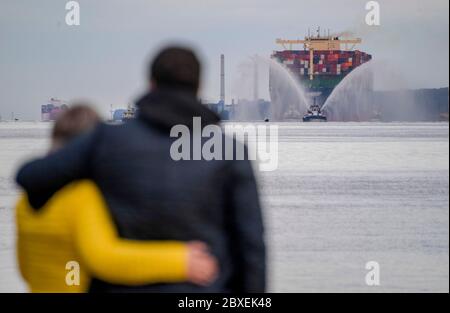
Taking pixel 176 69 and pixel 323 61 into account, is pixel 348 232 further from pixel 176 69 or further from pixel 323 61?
pixel 323 61

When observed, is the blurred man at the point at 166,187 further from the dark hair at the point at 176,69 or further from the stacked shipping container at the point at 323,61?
the stacked shipping container at the point at 323,61

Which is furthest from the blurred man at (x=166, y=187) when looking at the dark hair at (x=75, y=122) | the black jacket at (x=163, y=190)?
the dark hair at (x=75, y=122)

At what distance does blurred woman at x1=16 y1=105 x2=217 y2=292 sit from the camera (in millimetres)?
2127

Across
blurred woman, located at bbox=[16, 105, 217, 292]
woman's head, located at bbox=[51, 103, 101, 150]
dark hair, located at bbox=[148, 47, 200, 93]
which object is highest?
dark hair, located at bbox=[148, 47, 200, 93]

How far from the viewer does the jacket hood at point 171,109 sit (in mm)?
2232

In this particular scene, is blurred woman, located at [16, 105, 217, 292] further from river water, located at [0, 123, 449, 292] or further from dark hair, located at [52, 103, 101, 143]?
river water, located at [0, 123, 449, 292]

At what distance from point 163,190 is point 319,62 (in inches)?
3931

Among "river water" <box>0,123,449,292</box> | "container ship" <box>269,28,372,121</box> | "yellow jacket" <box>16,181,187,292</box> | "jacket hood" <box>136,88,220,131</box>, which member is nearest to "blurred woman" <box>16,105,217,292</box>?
"yellow jacket" <box>16,181,187,292</box>

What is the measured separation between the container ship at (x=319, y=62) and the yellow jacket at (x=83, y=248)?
318 feet

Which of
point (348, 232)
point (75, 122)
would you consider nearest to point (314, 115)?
point (348, 232)

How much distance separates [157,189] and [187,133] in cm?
16
